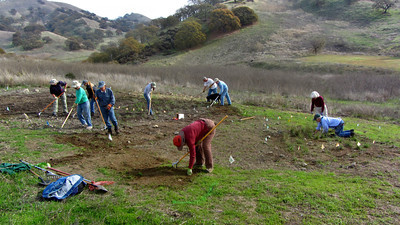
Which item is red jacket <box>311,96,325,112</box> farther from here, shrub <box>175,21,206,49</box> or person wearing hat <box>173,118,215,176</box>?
shrub <box>175,21,206,49</box>

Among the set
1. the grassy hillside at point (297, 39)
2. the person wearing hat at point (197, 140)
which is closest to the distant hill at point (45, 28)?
the grassy hillside at point (297, 39)

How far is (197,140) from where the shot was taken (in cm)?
643

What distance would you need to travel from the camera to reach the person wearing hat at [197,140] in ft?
18.9

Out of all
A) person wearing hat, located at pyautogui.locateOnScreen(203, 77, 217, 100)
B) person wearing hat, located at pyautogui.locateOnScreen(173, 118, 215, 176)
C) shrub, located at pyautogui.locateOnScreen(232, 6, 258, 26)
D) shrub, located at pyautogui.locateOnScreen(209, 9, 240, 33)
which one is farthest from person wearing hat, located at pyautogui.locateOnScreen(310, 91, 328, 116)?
shrub, located at pyautogui.locateOnScreen(232, 6, 258, 26)

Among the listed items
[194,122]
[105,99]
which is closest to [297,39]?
[105,99]

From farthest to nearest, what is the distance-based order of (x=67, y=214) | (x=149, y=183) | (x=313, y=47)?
1. (x=313, y=47)
2. (x=149, y=183)
3. (x=67, y=214)

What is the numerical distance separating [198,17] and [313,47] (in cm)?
3614

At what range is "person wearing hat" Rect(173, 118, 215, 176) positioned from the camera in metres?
5.76

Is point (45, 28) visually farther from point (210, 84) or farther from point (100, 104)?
point (100, 104)

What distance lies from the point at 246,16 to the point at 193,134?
5779 centimetres

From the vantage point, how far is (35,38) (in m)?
66.5

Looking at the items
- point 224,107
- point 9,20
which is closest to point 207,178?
point 224,107

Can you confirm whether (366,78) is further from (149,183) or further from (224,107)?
(149,183)

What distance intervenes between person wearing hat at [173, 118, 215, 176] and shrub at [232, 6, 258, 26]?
56959 millimetres
